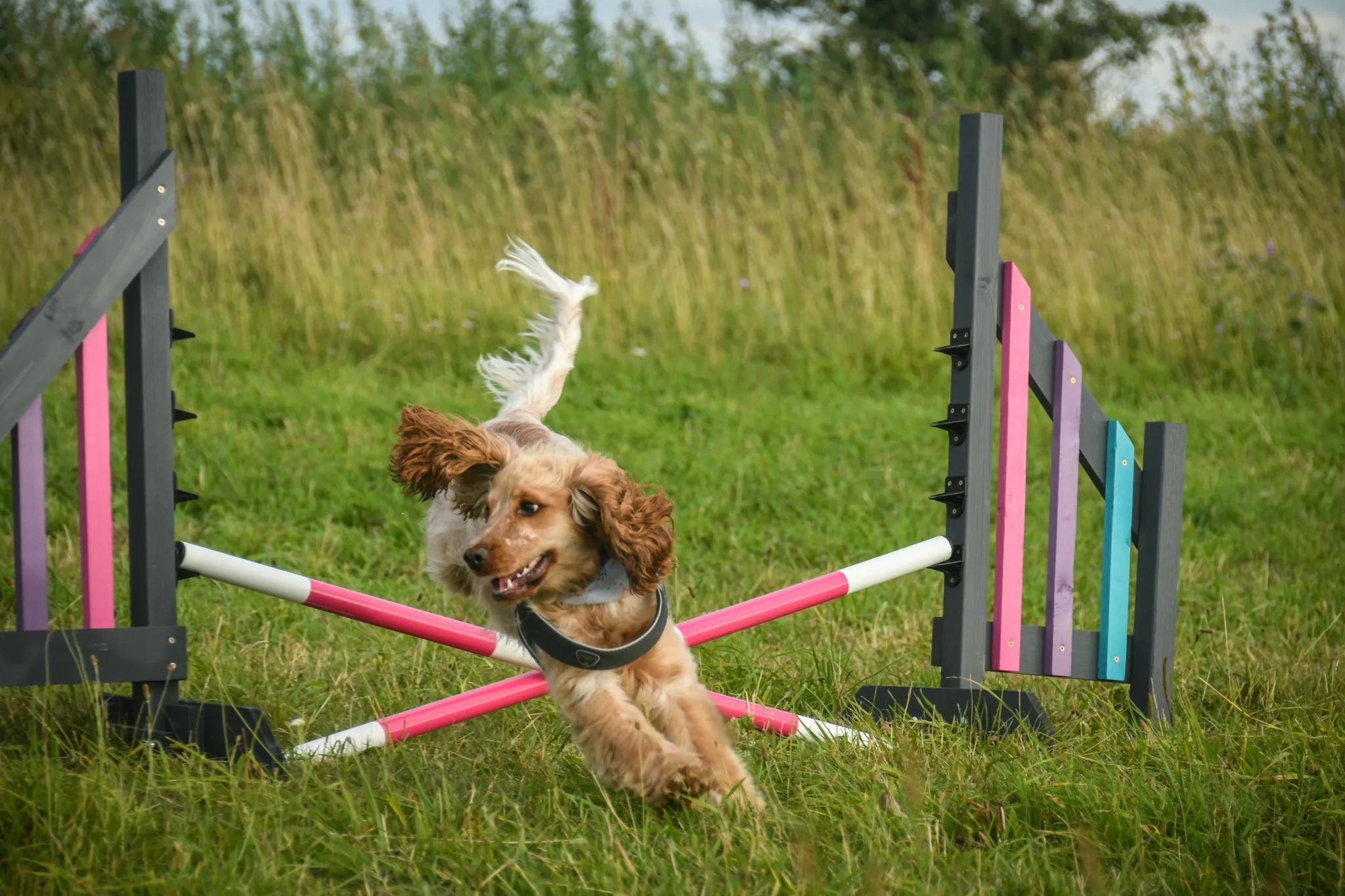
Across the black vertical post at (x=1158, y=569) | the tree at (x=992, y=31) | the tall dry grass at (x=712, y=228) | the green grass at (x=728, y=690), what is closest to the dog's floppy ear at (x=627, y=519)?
the green grass at (x=728, y=690)

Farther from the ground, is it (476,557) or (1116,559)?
(476,557)

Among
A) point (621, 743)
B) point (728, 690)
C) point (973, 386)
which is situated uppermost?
point (973, 386)

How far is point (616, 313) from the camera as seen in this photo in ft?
23.4

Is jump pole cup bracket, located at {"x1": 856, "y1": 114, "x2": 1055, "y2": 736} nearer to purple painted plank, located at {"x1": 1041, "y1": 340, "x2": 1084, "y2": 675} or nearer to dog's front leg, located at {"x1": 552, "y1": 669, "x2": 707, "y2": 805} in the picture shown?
purple painted plank, located at {"x1": 1041, "y1": 340, "x2": 1084, "y2": 675}

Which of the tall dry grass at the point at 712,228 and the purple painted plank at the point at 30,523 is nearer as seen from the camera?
the purple painted plank at the point at 30,523

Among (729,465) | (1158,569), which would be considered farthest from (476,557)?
(729,465)

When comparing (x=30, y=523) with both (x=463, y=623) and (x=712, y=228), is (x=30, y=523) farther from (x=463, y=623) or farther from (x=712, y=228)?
(x=712, y=228)

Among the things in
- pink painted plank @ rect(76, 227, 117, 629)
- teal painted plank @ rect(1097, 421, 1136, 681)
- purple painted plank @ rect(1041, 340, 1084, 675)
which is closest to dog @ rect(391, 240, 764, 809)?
pink painted plank @ rect(76, 227, 117, 629)

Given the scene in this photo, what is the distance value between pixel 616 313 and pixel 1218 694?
15.0ft

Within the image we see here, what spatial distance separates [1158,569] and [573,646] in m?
1.64

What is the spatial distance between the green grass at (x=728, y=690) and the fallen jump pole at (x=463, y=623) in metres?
0.07

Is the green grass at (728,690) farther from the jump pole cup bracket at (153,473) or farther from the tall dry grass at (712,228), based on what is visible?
the tall dry grass at (712,228)

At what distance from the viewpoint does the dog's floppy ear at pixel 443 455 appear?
264cm

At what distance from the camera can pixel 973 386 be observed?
3.04 m
